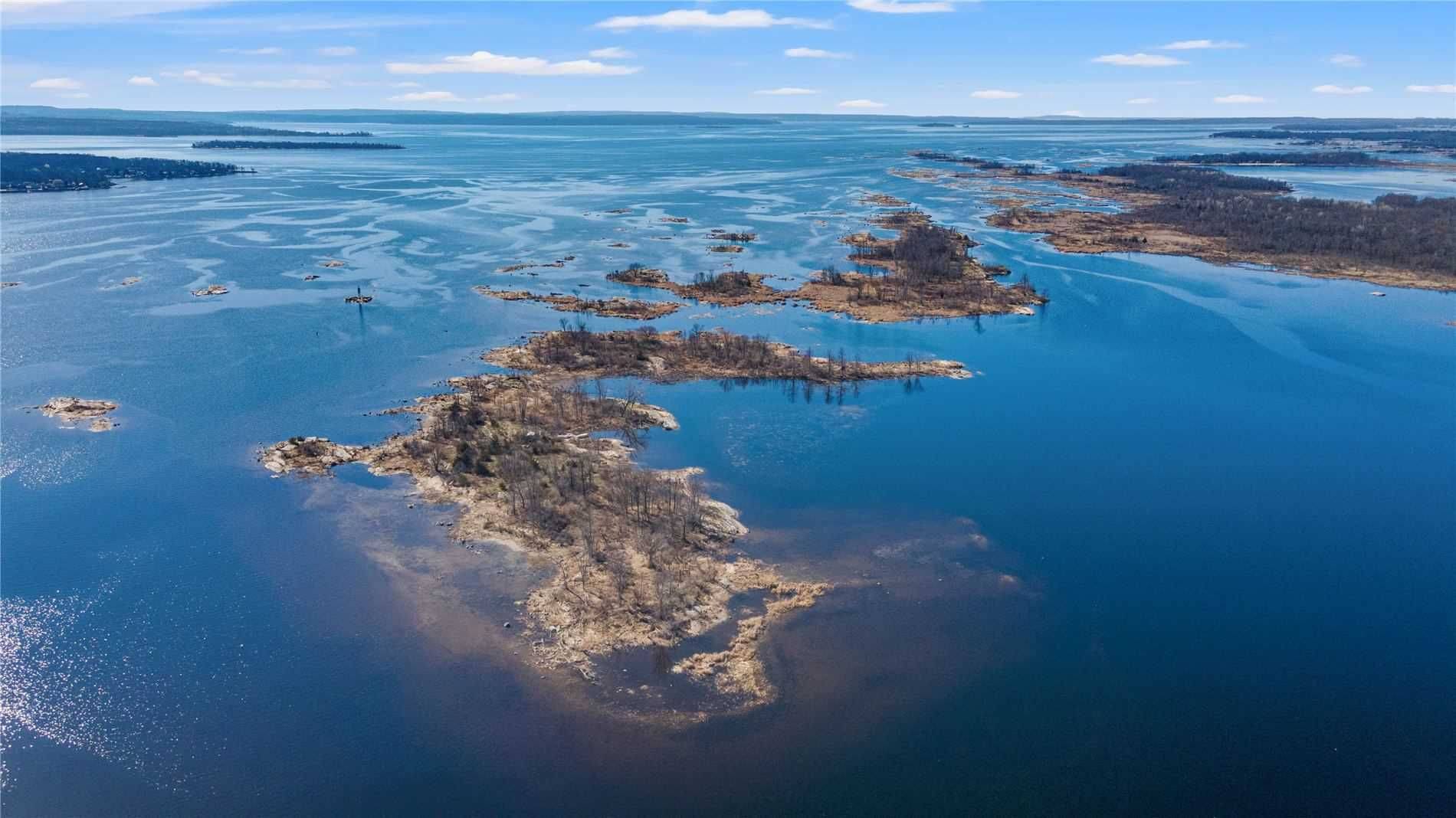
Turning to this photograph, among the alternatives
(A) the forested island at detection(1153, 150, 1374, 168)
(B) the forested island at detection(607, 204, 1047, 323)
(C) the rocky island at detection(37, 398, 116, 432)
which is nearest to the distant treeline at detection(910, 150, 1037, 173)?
(A) the forested island at detection(1153, 150, 1374, 168)

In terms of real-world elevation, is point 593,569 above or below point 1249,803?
above

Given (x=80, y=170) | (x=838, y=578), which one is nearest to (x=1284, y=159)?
(x=838, y=578)

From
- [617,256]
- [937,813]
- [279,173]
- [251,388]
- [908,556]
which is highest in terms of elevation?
[279,173]

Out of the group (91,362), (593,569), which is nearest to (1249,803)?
(593,569)

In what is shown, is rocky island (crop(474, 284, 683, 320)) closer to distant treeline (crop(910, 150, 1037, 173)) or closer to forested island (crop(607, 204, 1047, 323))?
forested island (crop(607, 204, 1047, 323))

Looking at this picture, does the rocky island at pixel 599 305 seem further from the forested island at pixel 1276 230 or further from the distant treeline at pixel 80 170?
the distant treeline at pixel 80 170

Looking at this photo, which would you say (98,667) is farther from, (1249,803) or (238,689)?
(1249,803)
